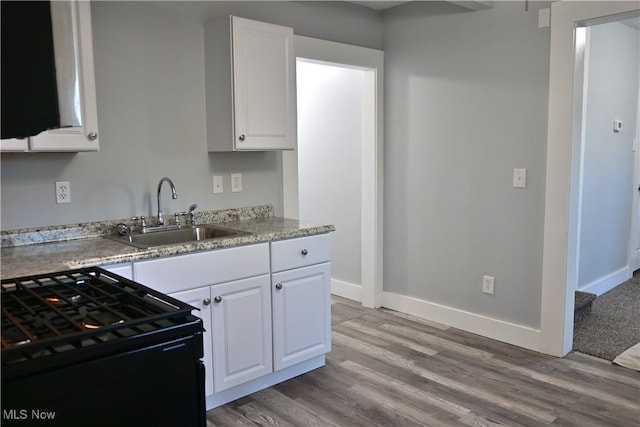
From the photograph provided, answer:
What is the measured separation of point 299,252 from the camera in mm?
2852

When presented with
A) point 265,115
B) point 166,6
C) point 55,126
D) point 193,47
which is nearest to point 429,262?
point 265,115

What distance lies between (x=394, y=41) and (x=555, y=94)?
1.35 meters

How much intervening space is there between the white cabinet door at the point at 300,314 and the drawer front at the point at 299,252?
35mm

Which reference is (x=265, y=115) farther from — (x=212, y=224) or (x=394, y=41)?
(x=394, y=41)

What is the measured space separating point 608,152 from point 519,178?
5.57 feet

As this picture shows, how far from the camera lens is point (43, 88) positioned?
89cm

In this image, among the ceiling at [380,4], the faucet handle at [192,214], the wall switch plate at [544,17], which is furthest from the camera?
the ceiling at [380,4]

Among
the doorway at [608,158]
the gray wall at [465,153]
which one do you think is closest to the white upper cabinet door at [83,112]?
the gray wall at [465,153]

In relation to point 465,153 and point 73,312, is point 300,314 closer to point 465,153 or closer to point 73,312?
point 465,153

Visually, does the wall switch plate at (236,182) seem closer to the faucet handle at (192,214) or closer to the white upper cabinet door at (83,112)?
the faucet handle at (192,214)

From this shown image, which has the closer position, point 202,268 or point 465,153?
point 202,268

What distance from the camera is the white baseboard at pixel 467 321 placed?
3340 millimetres

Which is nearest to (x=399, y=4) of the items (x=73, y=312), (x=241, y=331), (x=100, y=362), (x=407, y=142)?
(x=407, y=142)

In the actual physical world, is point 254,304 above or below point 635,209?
below
